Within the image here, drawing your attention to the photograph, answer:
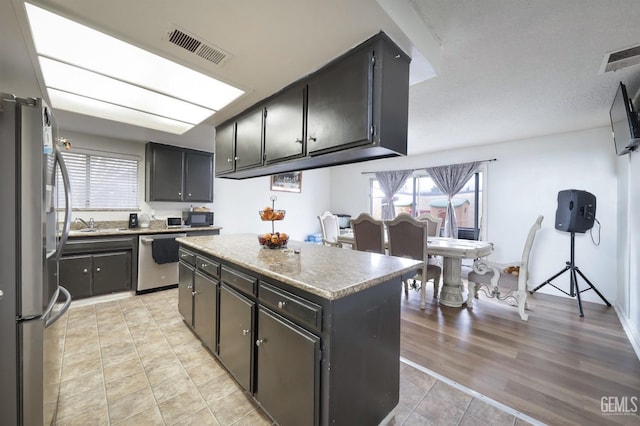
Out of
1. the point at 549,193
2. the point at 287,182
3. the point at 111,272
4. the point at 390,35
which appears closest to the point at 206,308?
the point at 111,272

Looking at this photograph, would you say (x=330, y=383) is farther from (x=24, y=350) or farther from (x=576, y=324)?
(x=576, y=324)

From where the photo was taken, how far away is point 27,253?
100 centimetres

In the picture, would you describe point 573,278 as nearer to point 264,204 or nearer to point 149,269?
point 264,204

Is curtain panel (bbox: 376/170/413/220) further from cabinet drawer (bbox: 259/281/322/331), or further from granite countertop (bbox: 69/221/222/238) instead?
cabinet drawer (bbox: 259/281/322/331)

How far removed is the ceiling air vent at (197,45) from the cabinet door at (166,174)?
108 inches

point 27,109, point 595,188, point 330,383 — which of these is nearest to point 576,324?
point 595,188

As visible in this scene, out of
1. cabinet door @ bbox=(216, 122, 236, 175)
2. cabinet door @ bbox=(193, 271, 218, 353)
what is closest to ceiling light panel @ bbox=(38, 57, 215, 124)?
cabinet door @ bbox=(216, 122, 236, 175)

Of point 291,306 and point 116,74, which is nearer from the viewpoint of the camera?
point 291,306

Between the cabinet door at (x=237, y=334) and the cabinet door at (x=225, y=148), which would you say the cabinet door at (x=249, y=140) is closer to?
the cabinet door at (x=225, y=148)

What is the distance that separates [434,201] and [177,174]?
15.9 ft

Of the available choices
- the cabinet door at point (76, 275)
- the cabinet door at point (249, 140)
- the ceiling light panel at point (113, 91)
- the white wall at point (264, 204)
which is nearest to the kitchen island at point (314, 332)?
the cabinet door at point (249, 140)

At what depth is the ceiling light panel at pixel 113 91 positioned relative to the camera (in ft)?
6.09

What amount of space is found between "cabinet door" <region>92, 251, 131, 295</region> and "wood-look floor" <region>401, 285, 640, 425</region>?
141 inches

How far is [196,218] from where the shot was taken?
13.9ft
